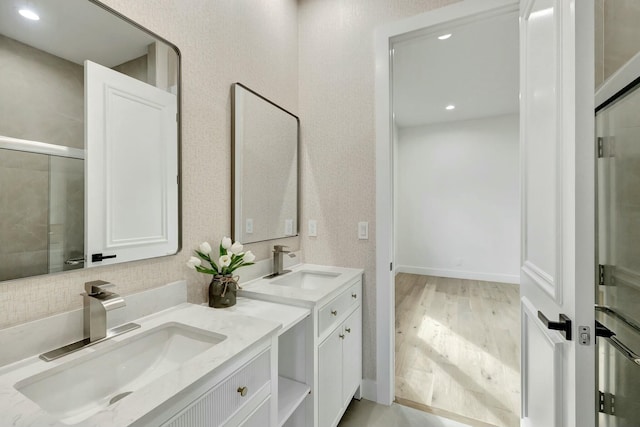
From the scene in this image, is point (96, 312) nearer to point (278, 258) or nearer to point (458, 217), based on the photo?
point (278, 258)

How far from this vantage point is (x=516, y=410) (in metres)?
1.75

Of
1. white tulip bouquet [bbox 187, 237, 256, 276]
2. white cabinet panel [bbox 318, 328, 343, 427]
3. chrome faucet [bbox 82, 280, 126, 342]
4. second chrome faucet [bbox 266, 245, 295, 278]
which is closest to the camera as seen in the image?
chrome faucet [bbox 82, 280, 126, 342]

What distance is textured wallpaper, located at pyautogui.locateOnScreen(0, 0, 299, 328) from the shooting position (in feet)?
2.92

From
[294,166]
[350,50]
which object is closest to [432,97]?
[350,50]

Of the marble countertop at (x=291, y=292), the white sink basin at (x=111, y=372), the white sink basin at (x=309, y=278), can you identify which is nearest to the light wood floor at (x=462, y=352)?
the white sink basin at (x=309, y=278)

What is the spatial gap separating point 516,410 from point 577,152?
1.74 m

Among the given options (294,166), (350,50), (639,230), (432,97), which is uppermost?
(432,97)

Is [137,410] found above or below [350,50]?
below

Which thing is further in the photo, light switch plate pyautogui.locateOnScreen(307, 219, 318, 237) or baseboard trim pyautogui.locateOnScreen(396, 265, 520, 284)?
baseboard trim pyautogui.locateOnScreen(396, 265, 520, 284)

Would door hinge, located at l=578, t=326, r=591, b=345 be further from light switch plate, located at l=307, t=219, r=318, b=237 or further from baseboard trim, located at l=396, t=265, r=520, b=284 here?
baseboard trim, located at l=396, t=265, r=520, b=284

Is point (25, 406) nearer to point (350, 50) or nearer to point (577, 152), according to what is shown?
point (577, 152)

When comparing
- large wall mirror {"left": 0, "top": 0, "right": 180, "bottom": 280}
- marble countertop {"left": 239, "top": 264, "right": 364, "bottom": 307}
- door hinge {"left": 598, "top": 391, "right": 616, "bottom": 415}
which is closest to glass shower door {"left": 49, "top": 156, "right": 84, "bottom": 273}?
large wall mirror {"left": 0, "top": 0, "right": 180, "bottom": 280}

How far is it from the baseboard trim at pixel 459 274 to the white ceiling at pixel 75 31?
496 cm

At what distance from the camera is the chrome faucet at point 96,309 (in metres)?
0.89
